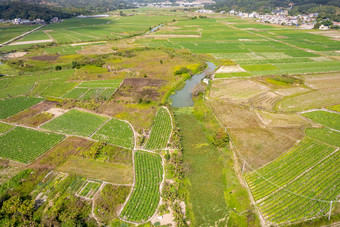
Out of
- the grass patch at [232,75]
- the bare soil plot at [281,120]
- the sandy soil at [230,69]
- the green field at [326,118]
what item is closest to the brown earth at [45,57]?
the grass patch at [232,75]

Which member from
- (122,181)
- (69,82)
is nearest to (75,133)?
(122,181)

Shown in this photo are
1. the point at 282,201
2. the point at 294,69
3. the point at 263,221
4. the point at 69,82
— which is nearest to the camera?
the point at 263,221

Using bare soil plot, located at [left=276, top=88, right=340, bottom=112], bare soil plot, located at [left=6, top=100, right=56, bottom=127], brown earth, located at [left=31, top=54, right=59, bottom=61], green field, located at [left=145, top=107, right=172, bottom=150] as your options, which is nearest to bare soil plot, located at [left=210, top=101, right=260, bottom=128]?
bare soil plot, located at [left=276, top=88, right=340, bottom=112]

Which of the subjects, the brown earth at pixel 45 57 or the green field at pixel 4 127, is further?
the brown earth at pixel 45 57

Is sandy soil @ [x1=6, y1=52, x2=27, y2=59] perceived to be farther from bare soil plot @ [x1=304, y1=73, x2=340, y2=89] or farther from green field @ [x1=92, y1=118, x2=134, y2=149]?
bare soil plot @ [x1=304, y1=73, x2=340, y2=89]

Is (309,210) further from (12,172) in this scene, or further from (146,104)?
(12,172)

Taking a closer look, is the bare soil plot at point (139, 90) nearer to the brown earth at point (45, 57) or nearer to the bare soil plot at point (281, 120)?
the bare soil plot at point (281, 120)
